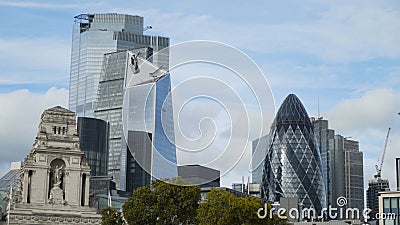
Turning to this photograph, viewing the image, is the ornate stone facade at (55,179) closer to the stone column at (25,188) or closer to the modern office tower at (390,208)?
the stone column at (25,188)

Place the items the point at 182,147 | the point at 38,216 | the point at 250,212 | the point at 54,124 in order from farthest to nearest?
the point at 54,124, the point at 38,216, the point at 250,212, the point at 182,147

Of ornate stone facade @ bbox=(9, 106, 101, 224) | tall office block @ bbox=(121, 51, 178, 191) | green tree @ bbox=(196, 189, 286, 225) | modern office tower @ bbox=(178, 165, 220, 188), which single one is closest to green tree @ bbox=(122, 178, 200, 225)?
tall office block @ bbox=(121, 51, 178, 191)

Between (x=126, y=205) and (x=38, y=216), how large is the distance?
15.0 meters

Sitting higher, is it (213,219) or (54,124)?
(54,124)

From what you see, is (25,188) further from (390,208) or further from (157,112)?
(390,208)

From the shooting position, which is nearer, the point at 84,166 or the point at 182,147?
the point at 182,147

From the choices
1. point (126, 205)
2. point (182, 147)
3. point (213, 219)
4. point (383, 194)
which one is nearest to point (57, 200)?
point (126, 205)

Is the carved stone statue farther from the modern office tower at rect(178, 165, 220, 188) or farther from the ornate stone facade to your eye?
the modern office tower at rect(178, 165, 220, 188)

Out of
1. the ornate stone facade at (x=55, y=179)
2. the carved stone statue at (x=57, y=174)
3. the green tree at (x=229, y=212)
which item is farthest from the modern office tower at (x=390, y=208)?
the carved stone statue at (x=57, y=174)

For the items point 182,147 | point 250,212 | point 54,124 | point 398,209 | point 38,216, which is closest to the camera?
point 182,147

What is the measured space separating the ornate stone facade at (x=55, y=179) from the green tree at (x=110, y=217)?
8.24 metres

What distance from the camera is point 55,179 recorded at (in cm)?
14025

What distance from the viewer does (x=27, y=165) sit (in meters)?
139

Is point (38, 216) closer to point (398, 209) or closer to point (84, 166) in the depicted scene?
point (84, 166)
